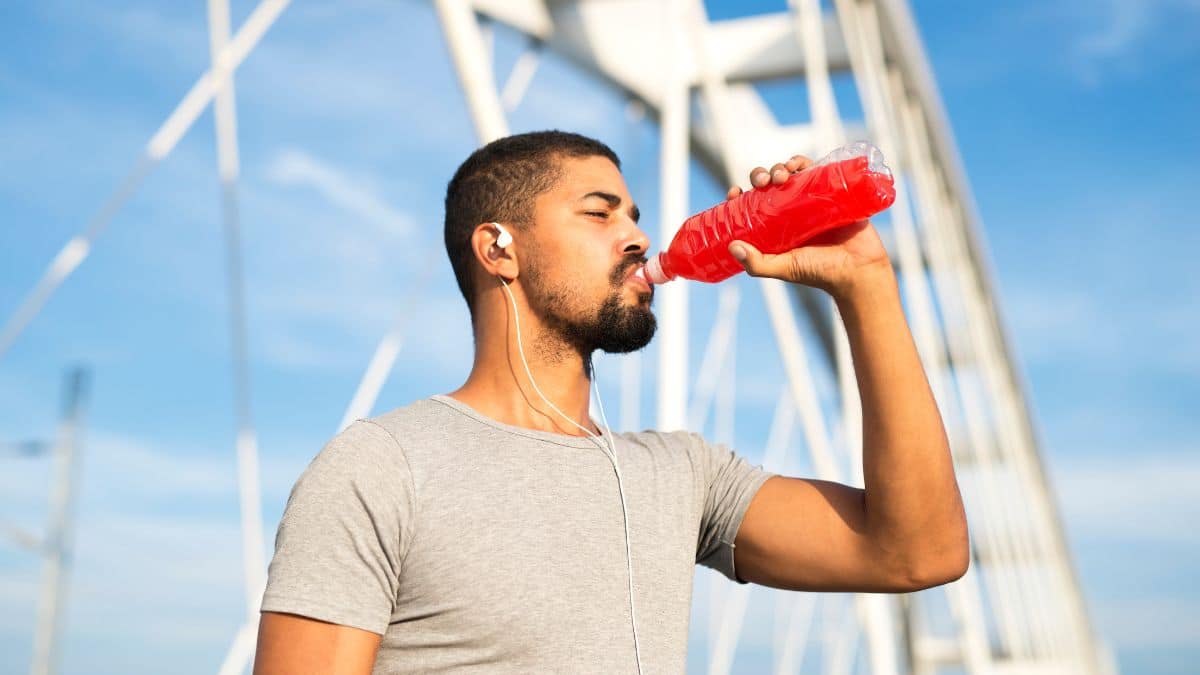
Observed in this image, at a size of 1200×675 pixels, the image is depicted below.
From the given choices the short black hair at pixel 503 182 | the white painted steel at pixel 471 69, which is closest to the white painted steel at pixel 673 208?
the white painted steel at pixel 471 69

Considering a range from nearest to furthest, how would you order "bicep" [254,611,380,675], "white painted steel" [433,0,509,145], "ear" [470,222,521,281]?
1. "bicep" [254,611,380,675]
2. "ear" [470,222,521,281]
3. "white painted steel" [433,0,509,145]

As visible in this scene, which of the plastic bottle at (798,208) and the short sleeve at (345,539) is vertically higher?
the plastic bottle at (798,208)

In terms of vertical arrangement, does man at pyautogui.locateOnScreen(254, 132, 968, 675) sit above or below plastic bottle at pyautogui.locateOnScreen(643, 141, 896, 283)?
below

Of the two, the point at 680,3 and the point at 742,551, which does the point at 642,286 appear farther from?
the point at 680,3

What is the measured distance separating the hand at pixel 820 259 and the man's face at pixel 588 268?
0.84 ft

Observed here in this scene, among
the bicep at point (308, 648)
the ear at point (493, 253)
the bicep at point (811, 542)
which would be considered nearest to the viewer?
the bicep at point (308, 648)

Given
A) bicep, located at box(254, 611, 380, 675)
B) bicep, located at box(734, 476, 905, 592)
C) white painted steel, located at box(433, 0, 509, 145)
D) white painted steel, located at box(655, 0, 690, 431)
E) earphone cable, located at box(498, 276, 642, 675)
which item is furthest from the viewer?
white painted steel, located at box(655, 0, 690, 431)

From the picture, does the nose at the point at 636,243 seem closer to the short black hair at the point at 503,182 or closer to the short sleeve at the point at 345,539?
the short black hair at the point at 503,182

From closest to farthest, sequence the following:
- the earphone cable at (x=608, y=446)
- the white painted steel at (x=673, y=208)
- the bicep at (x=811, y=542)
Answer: the earphone cable at (x=608, y=446), the bicep at (x=811, y=542), the white painted steel at (x=673, y=208)

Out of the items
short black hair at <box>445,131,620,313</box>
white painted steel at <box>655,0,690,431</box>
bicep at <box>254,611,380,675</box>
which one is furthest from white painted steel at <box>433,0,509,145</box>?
bicep at <box>254,611,380,675</box>

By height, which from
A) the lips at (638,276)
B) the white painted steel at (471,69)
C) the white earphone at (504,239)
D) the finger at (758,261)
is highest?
the white painted steel at (471,69)

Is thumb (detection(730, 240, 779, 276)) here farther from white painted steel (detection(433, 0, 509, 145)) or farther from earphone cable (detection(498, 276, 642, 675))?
white painted steel (detection(433, 0, 509, 145))

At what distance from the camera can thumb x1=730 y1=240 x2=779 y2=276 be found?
6.48 feet

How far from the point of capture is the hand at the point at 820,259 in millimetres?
1988
